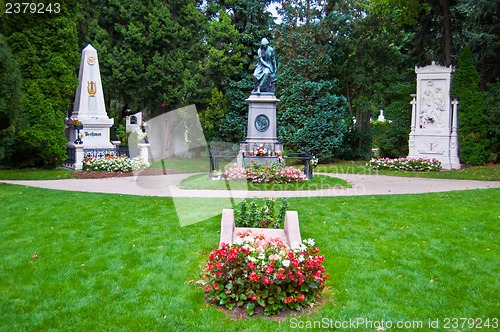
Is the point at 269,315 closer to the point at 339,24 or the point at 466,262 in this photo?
the point at 466,262

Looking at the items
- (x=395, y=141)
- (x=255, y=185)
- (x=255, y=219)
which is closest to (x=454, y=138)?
(x=395, y=141)

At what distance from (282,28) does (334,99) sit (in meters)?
4.89

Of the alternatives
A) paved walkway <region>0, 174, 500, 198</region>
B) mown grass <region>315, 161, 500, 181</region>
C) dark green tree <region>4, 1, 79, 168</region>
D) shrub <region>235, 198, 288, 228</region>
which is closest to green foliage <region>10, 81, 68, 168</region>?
dark green tree <region>4, 1, 79, 168</region>

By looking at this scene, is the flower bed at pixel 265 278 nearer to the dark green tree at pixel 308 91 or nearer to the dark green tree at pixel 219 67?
the dark green tree at pixel 308 91

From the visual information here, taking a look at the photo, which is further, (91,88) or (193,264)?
(91,88)

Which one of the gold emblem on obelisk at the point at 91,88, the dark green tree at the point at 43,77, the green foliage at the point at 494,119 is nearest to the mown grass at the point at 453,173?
the green foliage at the point at 494,119

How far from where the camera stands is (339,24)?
24719mm

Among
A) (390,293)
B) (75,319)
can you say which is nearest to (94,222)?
(75,319)

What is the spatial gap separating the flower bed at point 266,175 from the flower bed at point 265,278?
8.18m

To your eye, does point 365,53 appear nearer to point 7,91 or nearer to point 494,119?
point 494,119

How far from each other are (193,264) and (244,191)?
20.0ft

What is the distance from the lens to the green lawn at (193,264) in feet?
15.1

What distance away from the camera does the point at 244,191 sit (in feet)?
39.6

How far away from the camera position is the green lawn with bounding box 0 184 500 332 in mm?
4605
